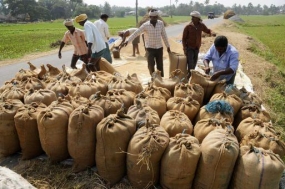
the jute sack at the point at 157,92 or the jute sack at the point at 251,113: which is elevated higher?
the jute sack at the point at 157,92

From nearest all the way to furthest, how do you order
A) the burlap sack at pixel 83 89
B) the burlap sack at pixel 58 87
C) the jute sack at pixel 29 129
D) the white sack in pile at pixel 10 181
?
the white sack in pile at pixel 10 181 → the jute sack at pixel 29 129 → the burlap sack at pixel 83 89 → the burlap sack at pixel 58 87

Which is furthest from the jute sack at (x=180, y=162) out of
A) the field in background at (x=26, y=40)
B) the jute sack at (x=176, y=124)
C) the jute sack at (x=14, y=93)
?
the field in background at (x=26, y=40)

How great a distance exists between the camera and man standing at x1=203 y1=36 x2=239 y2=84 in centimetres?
450

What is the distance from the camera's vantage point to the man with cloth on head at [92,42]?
6066mm

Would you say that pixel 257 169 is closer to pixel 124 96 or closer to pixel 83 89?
pixel 124 96

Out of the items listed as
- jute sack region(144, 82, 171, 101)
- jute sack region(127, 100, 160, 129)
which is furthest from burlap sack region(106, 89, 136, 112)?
jute sack region(127, 100, 160, 129)

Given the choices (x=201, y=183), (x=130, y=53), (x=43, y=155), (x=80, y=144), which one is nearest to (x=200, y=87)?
(x=201, y=183)

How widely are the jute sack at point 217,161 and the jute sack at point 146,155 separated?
1.32 feet

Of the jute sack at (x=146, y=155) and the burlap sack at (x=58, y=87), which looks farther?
the burlap sack at (x=58, y=87)

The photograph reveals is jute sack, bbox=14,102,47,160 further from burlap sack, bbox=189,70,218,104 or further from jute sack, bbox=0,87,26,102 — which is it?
burlap sack, bbox=189,70,218,104

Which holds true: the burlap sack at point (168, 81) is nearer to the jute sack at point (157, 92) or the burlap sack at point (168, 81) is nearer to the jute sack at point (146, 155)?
the jute sack at point (157, 92)

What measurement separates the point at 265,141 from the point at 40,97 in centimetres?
287

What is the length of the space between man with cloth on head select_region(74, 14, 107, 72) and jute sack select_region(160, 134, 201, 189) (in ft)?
12.6

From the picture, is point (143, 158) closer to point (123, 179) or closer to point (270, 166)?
point (123, 179)
